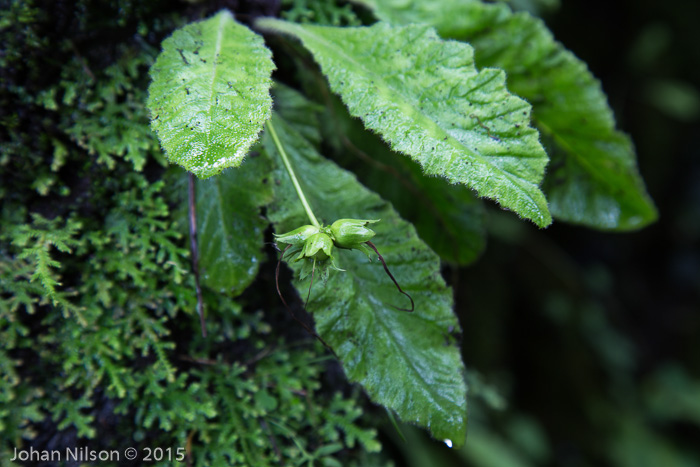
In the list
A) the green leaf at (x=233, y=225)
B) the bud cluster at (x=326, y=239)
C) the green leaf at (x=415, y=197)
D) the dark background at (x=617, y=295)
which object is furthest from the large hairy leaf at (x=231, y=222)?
the dark background at (x=617, y=295)

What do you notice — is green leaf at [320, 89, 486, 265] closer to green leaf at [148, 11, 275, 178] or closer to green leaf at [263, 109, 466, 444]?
green leaf at [263, 109, 466, 444]

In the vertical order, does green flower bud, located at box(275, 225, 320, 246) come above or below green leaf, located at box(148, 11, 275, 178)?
below

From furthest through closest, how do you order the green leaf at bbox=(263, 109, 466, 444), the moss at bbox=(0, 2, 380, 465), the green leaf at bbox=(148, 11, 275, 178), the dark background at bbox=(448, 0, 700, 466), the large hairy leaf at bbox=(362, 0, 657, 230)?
the dark background at bbox=(448, 0, 700, 466), the large hairy leaf at bbox=(362, 0, 657, 230), the moss at bbox=(0, 2, 380, 465), the green leaf at bbox=(263, 109, 466, 444), the green leaf at bbox=(148, 11, 275, 178)

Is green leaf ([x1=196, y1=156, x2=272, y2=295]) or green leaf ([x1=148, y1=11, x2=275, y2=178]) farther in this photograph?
green leaf ([x1=196, y1=156, x2=272, y2=295])

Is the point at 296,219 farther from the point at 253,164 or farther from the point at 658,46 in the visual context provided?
the point at 658,46

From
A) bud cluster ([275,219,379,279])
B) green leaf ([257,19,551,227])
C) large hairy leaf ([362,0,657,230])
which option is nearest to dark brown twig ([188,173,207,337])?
bud cluster ([275,219,379,279])

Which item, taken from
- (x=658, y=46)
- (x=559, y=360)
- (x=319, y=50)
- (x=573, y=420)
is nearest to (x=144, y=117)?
(x=319, y=50)

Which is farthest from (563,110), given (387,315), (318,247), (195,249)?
(195,249)

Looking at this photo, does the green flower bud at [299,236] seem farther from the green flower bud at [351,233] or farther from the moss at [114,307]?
the moss at [114,307]
